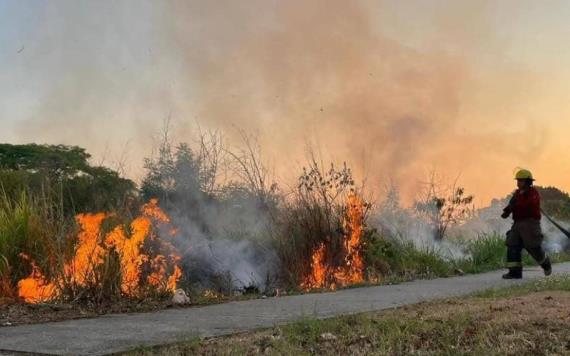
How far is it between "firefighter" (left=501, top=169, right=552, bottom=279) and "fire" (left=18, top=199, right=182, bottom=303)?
203 inches

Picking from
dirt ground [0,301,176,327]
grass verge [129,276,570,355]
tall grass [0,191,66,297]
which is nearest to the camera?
grass verge [129,276,570,355]

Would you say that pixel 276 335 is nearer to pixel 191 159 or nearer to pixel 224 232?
pixel 224 232

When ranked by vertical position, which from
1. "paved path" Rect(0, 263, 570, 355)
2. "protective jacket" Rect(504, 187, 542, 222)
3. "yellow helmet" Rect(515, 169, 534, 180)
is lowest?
"paved path" Rect(0, 263, 570, 355)

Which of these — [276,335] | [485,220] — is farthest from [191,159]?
[485,220]

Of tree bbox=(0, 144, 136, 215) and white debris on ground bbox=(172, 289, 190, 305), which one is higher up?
tree bbox=(0, 144, 136, 215)

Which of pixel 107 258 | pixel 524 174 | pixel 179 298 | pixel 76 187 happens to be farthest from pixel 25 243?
pixel 524 174

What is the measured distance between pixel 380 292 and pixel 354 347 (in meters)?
3.75

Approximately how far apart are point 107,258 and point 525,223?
630 centimetres

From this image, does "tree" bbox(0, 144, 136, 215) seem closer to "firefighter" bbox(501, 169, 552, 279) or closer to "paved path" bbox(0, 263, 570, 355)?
"paved path" bbox(0, 263, 570, 355)

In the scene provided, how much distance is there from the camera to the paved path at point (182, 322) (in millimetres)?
4359

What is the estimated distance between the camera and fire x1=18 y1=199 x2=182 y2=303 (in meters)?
6.62

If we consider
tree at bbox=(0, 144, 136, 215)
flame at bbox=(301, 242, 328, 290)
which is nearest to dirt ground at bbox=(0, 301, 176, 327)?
tree at bbox=(0, 144, 136, 215)

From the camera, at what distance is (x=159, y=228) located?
884 centimetres

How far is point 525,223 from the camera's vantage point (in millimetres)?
10164
